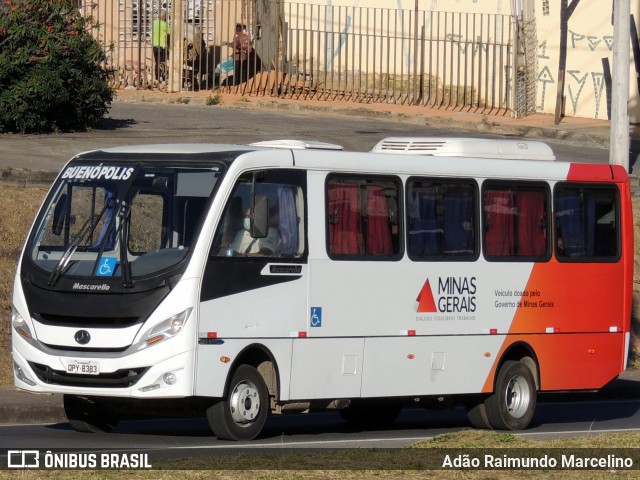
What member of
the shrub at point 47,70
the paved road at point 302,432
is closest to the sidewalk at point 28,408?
the paved road at point 302,432

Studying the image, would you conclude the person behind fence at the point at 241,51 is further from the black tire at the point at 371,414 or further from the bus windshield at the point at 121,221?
the bus windshield at the point at 121,221

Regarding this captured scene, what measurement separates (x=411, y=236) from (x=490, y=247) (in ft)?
3.63

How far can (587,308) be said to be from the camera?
14953 mm

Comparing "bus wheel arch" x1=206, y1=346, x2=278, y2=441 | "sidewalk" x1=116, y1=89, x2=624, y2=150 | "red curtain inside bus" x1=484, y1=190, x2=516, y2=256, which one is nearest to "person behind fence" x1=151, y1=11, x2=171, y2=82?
"sidewalk" x1=116, y1=89, x2=624, y2=150

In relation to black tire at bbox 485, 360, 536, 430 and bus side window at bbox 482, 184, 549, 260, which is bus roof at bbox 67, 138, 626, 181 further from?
black tire at bbox 485, 360, 536, 430

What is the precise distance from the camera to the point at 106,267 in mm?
11695

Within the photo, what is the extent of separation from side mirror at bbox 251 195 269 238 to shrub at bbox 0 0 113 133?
14.1 metres

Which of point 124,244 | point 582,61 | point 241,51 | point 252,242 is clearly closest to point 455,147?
point 252,242

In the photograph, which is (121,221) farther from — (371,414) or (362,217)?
(371,414)

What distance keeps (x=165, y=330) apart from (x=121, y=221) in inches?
44.3

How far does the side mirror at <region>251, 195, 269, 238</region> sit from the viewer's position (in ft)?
38.8

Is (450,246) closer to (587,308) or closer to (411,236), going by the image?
(411,236)

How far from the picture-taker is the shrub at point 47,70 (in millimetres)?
25094

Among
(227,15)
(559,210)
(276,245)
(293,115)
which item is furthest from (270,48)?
(276,245)
